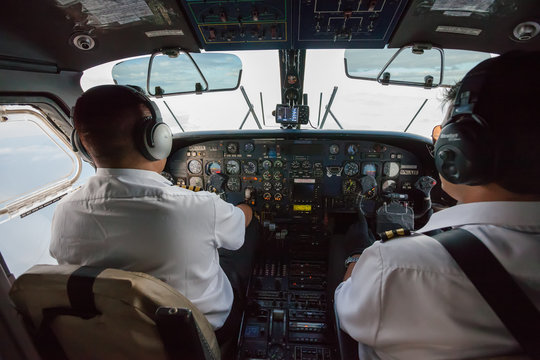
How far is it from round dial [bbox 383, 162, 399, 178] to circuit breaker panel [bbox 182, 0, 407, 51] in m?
1.14

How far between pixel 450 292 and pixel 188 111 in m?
3.97

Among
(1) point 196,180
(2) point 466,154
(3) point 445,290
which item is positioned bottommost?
(1) point 196,180

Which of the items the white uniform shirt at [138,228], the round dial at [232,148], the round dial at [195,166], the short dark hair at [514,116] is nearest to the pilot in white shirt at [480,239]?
the short dark hair at [514,116]

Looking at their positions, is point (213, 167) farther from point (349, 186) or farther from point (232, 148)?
point (349, 186)

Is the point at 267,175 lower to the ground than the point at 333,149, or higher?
lower

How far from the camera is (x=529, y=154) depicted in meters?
0.63

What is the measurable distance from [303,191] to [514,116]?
6.74 ft

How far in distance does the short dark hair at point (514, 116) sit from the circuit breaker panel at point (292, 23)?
1.11 meters

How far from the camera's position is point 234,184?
275 cm

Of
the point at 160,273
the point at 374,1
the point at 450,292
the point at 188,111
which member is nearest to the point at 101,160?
the point at 160,273

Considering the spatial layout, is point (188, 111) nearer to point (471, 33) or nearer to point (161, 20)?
point (161, 20)

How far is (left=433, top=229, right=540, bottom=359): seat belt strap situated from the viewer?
582mm

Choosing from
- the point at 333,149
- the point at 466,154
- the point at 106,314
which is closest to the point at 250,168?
the point at 333,149

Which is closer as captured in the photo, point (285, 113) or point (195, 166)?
point (285, 113)
